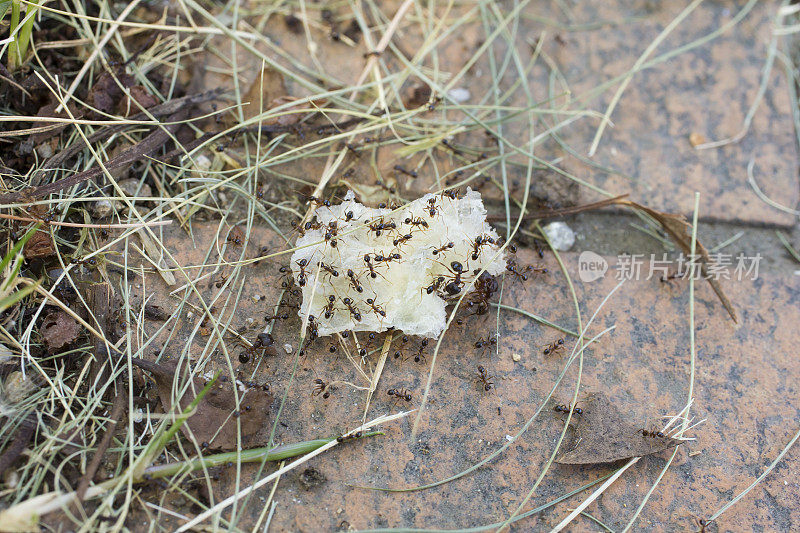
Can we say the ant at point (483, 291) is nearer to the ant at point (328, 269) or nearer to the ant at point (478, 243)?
the ant at point (478, 243)

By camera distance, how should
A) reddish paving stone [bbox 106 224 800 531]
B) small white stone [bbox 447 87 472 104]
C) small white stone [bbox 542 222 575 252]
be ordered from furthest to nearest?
small white stone [bbox 447 87 472 104], small white stone [bbox 542 222 575 252], reddish paving stone [bbox 106 224 800 531]

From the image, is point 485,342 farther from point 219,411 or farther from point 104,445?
point 104,445

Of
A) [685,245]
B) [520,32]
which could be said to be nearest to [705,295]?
[685,245]

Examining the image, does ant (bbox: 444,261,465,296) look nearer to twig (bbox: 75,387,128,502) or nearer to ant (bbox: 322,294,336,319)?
ant (bbox: 322,294,336,319)

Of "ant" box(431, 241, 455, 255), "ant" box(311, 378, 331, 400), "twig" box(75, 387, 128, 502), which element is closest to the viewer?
"twig" box(75, 387, 128, 502)

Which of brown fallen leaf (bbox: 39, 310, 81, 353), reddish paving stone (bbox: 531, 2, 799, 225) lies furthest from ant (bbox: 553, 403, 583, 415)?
brown fallen leaf (bbox: 39, 310, 81, 353)

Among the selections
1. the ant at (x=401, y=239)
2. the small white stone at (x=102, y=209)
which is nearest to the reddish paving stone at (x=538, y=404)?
the small white stone at (x=102, y=209)

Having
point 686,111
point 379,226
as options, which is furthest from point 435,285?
point 686,111
